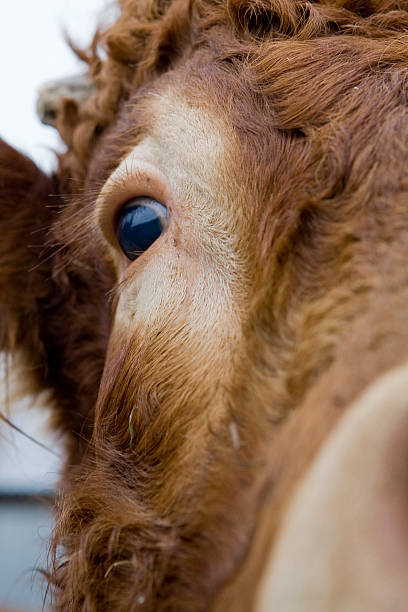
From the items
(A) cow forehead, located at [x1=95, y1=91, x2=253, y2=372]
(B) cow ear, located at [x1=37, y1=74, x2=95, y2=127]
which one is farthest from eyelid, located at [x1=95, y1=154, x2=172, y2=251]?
(B) cow ear, located at [x1=37, y1=74, x2=95, y2=127]

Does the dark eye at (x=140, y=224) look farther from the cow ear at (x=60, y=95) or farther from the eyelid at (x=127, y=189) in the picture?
the cow ear at (x=60, y=95)

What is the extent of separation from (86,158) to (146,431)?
50.3 inches

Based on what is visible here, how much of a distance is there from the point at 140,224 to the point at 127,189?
4.3 inches

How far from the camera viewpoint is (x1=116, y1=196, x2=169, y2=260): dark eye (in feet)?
5.72

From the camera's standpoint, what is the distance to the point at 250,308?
4.45 ft

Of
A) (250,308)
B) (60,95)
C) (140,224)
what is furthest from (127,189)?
(60,95)

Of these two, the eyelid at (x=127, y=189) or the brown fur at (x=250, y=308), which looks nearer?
the brown fur at (x=250, y=308)

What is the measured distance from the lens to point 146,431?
1.57m

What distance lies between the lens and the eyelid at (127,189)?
1735 mm

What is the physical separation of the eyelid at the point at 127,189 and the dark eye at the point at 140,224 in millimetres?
18

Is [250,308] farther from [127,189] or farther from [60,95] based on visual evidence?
[60,95]

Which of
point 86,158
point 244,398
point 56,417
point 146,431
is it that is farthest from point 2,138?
point 244,398

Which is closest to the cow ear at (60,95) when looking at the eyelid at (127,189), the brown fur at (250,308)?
the brown fur at (250,308)

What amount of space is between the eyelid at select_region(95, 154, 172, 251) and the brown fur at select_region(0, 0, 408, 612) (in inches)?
3.1
